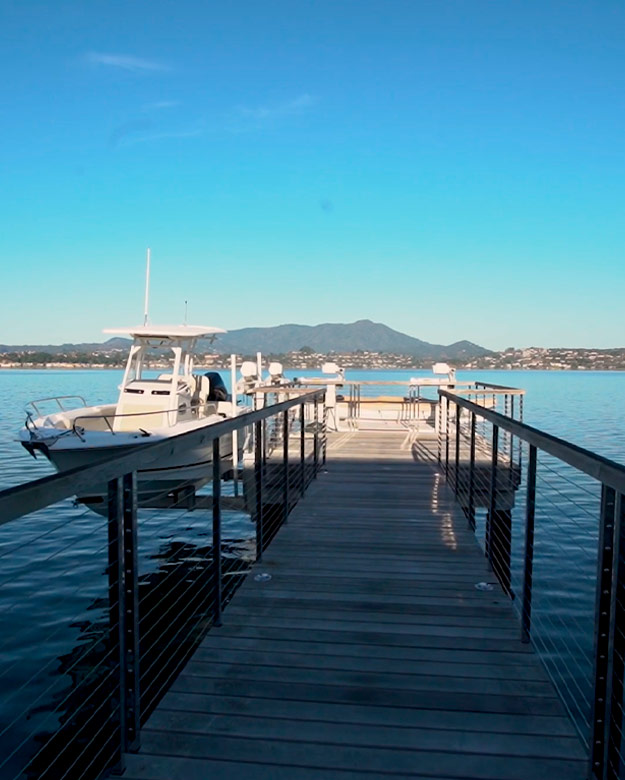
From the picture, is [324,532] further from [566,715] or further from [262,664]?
[566,715]

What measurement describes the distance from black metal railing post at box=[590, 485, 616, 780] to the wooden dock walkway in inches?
6.8

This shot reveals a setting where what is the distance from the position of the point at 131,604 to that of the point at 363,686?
1.02m

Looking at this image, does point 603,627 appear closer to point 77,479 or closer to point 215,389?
point 77,479

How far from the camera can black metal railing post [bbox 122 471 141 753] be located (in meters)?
2.15

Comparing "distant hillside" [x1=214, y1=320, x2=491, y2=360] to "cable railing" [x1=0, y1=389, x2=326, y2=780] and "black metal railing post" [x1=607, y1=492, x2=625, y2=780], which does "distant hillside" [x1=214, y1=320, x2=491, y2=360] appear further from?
"black metal railing post" [x1=607, y1=492, x2=625, y2=780]

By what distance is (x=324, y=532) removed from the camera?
199 inches

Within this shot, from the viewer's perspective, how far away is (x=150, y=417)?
34.3 ft

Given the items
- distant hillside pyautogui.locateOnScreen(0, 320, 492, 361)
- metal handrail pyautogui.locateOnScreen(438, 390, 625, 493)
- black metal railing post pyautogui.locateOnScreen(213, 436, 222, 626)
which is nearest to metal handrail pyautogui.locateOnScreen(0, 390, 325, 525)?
black metal railing post pyautogui.locateOnScreen(213, 436, 222, 626)

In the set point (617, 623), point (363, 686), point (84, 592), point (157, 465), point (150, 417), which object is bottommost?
point (84, 592)

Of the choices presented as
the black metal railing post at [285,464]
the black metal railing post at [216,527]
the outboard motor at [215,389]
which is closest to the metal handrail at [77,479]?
the black metal railing post at [216,527]

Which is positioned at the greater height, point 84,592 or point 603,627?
point 603,627

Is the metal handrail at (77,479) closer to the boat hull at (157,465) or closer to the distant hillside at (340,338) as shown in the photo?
the boat hull at (157,465)

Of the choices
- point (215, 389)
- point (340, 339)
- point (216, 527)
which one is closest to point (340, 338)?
point (340, 339)

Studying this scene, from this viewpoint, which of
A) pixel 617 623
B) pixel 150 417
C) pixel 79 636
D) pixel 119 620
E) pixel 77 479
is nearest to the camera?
pixel 77 479
